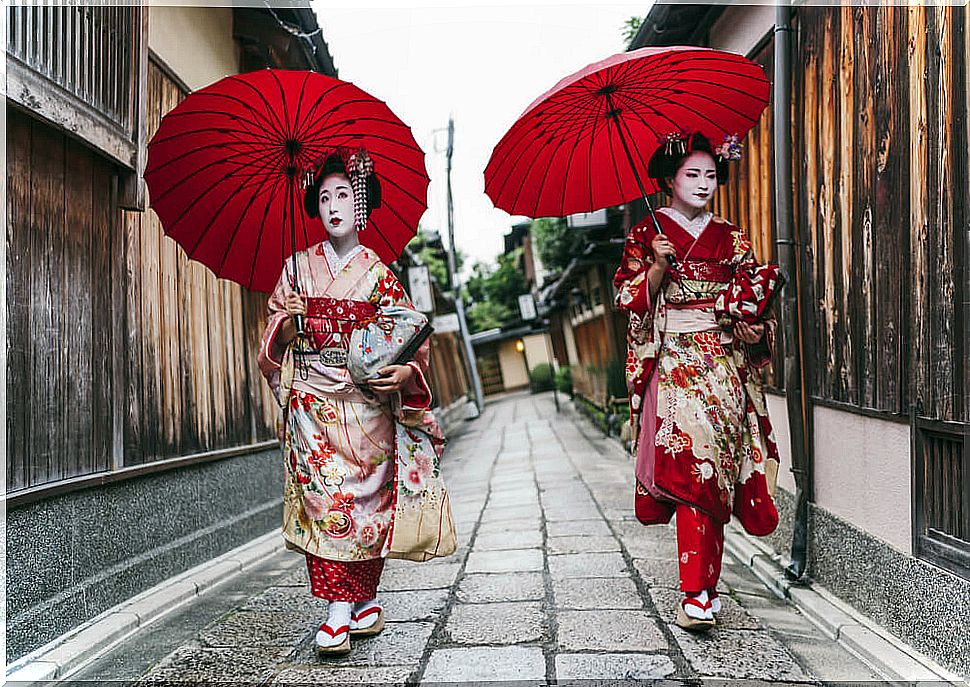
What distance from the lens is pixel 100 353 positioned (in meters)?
4.95

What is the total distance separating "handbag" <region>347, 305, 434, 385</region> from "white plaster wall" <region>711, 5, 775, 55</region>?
333 centimetres

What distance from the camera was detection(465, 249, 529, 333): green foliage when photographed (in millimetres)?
46906

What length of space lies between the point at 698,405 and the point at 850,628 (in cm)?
119

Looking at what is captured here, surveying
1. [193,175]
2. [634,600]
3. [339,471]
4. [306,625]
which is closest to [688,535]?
[634,600]

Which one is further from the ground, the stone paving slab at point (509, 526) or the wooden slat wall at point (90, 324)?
the wooden slat wall at point (90, 324)

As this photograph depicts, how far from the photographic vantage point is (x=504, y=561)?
593cm


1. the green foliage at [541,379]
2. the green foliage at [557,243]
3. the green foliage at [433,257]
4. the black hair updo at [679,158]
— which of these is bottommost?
the green foliage at [541,379]

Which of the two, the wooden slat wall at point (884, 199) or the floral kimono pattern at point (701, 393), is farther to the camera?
the floral kimono pattern at point (701, 393)

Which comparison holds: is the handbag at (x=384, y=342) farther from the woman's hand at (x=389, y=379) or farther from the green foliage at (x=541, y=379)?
the green foliage at (x=541, y=379)

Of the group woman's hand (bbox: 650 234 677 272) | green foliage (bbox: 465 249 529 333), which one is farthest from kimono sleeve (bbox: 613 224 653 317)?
green foliage (bbox: 465 249 529 333)

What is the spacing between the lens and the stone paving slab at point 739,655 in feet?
11.9

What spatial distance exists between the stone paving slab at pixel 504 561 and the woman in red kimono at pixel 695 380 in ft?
4.46

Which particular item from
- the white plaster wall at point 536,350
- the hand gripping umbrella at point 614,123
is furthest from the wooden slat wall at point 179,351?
the white plaster wall at point 536,350

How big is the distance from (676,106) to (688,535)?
2156 mm
